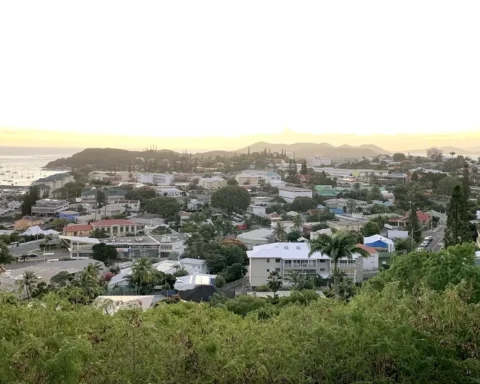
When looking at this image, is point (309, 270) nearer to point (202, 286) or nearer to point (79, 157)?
point (202, 286)

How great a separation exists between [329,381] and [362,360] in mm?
344

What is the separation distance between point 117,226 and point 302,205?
47.9ft

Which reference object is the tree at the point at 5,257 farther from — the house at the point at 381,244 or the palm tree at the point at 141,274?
the house at the point at 381,244

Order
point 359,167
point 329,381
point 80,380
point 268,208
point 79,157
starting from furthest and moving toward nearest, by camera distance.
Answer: point 79,157
point 359,167
point 268,208
point 329,381
point 80,380

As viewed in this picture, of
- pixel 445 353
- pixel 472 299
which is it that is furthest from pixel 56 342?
pixel 472 299

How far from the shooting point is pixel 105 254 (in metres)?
23.7

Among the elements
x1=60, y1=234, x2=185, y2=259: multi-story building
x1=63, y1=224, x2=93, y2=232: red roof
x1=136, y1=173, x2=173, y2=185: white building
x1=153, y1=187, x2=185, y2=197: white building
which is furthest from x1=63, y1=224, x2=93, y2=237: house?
x1=136, y1=173, x2=173, y2=185: white building

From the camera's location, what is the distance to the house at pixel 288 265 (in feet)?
62.7

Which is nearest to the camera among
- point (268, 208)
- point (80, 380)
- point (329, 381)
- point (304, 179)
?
point (80, 380)

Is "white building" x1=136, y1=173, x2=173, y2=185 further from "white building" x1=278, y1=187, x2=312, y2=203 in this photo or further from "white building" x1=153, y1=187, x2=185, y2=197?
"white building" x1=278, y1=187, x2=312, y2=203

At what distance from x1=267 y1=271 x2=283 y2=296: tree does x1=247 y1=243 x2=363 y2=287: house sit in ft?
2.10

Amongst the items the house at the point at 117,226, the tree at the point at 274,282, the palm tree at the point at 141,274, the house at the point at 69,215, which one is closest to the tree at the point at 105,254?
the house at the point at 117,226

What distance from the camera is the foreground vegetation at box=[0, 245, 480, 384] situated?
4516 mm

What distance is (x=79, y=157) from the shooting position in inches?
4227
